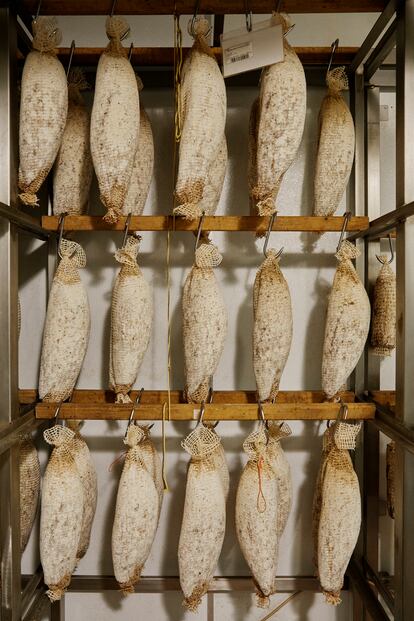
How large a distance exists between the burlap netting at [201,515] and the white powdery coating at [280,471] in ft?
0.57

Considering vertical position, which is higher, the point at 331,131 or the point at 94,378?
the point at 331,131

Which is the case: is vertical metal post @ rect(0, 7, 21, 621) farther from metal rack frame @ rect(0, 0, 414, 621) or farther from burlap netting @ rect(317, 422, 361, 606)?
burlap netting @ rect(317, 422, 361, 606)

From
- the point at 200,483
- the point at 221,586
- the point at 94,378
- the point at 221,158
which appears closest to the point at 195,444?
the point at 200,483

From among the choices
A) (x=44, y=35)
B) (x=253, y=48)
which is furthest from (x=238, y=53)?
(x=44, y=35)

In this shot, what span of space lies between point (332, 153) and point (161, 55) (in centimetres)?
55

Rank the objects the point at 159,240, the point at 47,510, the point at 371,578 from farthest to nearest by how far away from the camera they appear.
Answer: the point at 159,240 < the point at 371,578 < the point at 47,510

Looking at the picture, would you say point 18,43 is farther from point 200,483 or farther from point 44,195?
point 200,483

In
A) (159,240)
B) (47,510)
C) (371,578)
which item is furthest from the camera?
(159,240)

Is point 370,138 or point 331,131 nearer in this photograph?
point 331,131

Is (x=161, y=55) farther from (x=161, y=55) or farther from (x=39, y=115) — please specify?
(x=39, y=115)

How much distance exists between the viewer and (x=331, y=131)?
4.41 feet

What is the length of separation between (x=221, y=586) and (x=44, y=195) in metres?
1.32

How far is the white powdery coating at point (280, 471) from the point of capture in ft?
4.46

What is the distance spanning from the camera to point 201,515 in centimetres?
123
